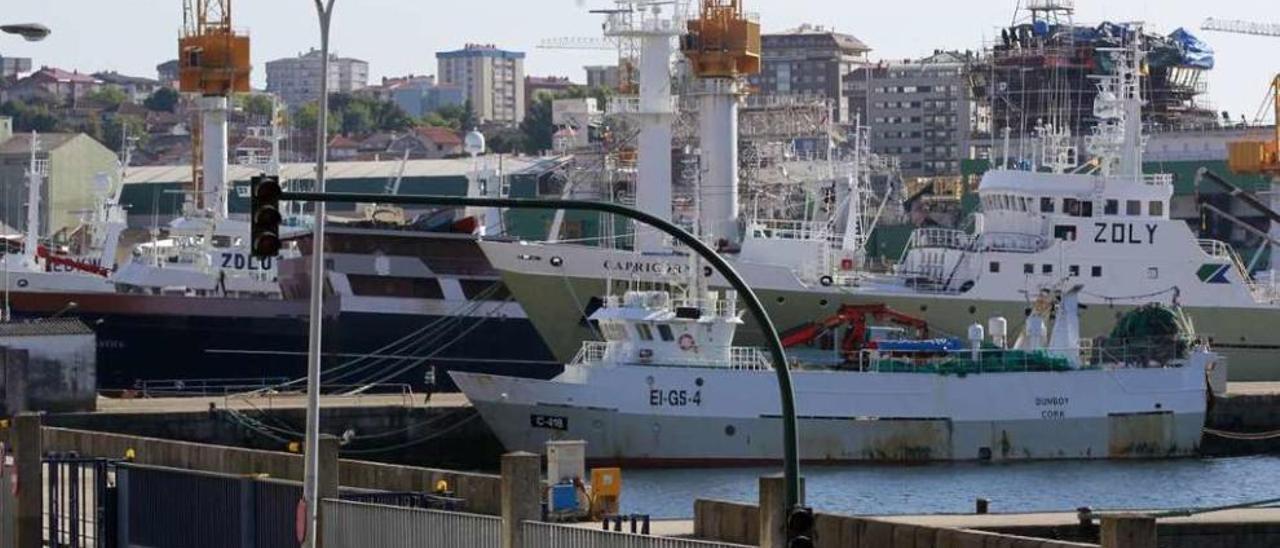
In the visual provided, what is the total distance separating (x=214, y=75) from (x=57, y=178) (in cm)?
6490

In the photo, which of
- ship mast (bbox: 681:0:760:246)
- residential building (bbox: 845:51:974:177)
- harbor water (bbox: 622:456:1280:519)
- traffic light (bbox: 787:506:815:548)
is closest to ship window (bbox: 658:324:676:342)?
harbor water (bbox: 622:456:1280:519)

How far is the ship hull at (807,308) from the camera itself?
221 ft

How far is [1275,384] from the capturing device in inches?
2744

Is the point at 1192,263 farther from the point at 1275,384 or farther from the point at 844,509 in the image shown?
the point at 844,509

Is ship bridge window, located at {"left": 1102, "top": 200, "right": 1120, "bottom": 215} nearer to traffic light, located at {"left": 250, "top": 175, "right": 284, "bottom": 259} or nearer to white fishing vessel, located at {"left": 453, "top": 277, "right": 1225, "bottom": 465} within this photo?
white fishing vessel, located at {"left": 453, "top": 277, "right": 1225, "bottom": 465}

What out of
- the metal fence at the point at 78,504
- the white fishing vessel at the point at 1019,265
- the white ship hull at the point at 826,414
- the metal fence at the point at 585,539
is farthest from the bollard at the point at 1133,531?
the white fishing vessel at the point at 1019,265

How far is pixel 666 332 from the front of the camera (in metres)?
57.3

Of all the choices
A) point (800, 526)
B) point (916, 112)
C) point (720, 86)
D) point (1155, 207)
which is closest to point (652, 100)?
point (720, 86)

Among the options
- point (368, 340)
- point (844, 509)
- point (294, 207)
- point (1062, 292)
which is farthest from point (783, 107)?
point (844, 509)

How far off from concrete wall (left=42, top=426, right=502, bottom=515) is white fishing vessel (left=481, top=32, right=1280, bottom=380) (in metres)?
29.8

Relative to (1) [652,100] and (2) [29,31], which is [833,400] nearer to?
(1) [652,100]

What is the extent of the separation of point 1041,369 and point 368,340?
2241 cm

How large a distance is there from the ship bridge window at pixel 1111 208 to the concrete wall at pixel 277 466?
34.1 m

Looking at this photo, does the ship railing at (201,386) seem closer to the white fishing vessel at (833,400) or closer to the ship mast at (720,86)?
the ship mast at (720,86)
